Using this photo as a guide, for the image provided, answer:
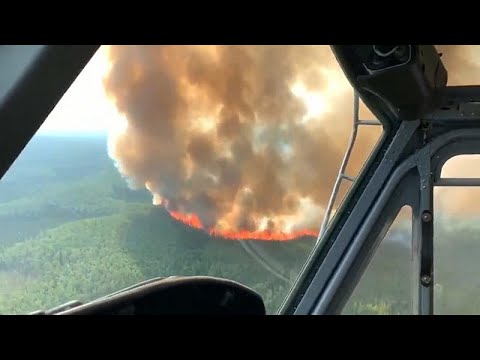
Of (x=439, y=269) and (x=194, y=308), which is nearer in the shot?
(x=194, y=308)
